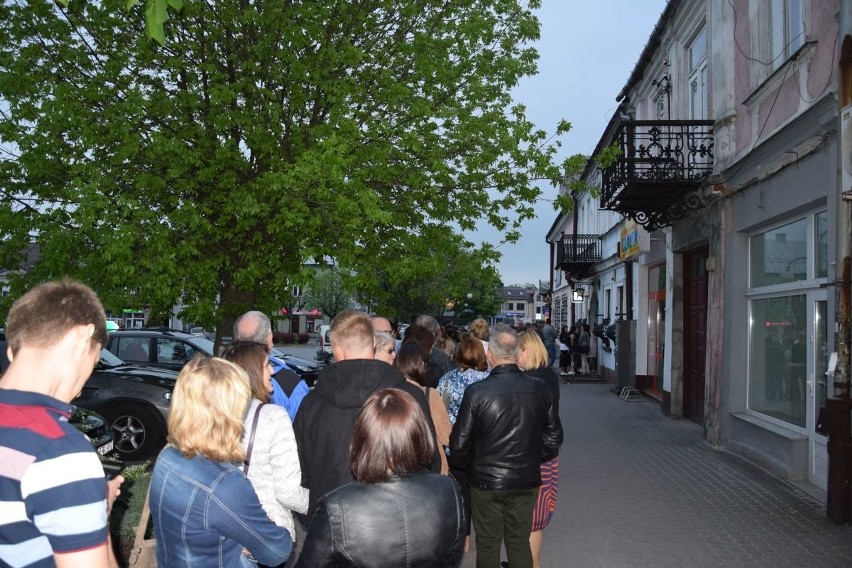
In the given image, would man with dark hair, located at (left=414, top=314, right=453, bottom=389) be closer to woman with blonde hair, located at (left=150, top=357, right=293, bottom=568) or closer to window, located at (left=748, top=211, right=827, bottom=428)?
window, located at (left=748, top=211, right=827, bottom=428)

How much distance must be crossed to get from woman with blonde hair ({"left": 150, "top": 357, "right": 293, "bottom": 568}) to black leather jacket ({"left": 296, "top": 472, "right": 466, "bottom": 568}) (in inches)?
13.1

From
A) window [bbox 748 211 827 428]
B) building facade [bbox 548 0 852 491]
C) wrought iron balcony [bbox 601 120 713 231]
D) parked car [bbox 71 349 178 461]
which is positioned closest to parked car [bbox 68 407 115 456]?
parked car [bbox 71 349 178 461]

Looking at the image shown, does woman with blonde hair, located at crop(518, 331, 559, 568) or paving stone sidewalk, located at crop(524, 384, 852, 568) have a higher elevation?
woman with blonde hair, located at crop(518, 331, 559, 568)

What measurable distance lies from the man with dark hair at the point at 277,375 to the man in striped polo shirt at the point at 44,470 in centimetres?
258

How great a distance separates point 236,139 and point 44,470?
943 centimetres

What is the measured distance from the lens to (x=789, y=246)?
925 cm

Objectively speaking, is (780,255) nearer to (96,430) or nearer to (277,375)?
(277,375)

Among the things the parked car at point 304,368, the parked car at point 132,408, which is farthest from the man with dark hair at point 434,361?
the parked car at point 304,368

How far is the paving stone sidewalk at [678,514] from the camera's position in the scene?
5891mm

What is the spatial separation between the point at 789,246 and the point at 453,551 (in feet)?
27.1

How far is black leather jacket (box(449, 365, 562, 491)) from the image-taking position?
4488 millimetres

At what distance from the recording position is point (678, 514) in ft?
23.5

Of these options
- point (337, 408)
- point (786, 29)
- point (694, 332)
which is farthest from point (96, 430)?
point (694, 332)

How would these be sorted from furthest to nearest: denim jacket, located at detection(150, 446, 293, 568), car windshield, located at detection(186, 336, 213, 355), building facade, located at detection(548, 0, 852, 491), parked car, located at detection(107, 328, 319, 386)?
car windshield, located at detection(186, 336, 213, 355), parked car, located at detection(107, 328, 319, 386), building facade, located at detection(548, 0, 852, 491), denim jacket, located at detection(150, 446, 293, 568)
